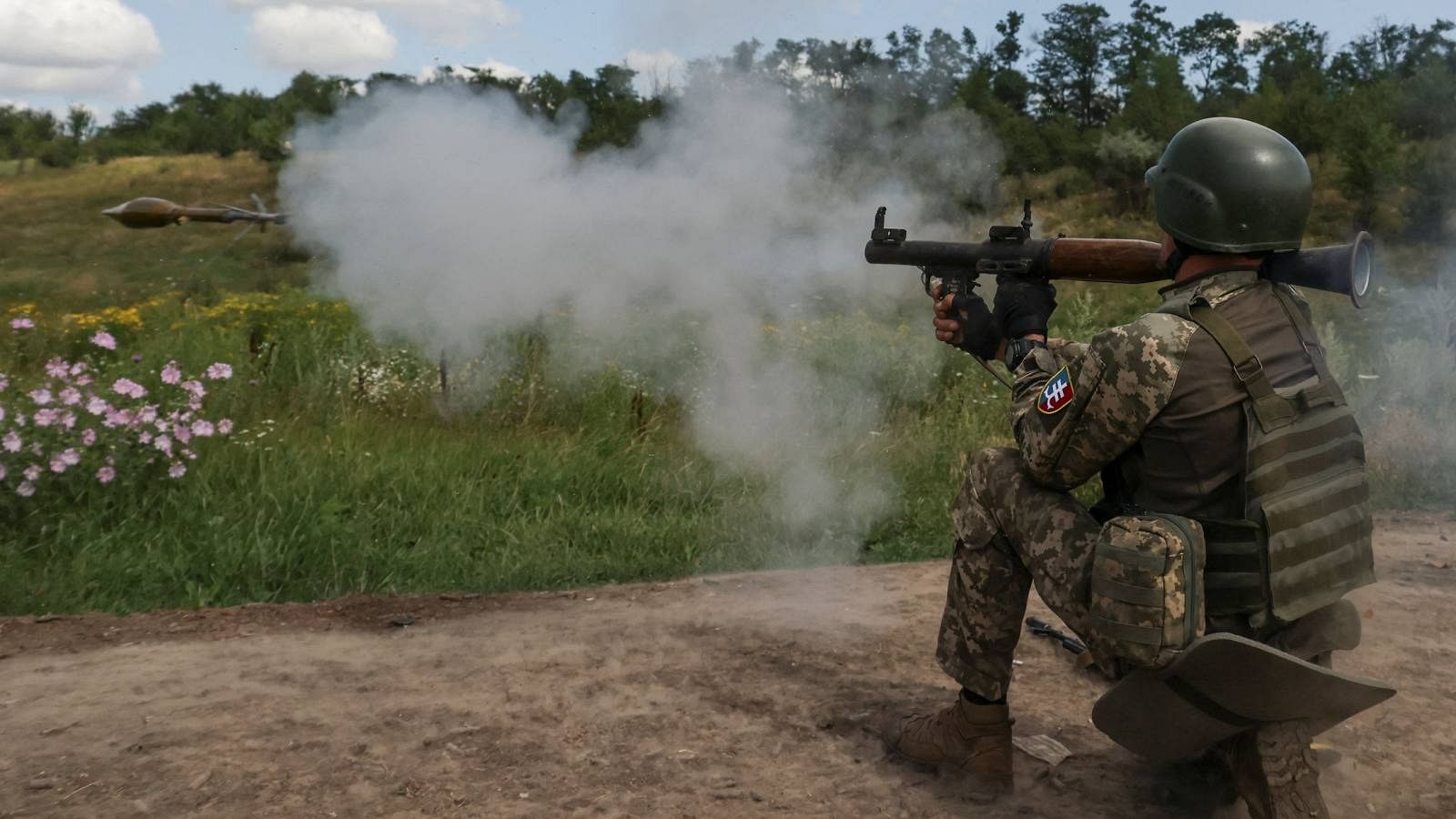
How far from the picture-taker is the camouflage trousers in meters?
3.07

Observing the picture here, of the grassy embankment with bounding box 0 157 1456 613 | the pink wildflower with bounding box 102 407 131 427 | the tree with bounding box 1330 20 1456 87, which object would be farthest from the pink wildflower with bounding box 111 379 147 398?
the tree with bounding box 1330 20 1456 87

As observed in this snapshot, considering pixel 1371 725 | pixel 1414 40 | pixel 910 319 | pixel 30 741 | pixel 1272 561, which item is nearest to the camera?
pixel 1272 561

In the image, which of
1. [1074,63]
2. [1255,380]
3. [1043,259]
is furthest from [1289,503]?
[1074,63]

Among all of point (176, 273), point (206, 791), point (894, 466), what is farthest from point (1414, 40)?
point (206, 791)

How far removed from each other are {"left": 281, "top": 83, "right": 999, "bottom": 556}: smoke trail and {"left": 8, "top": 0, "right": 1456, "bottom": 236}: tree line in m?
0.18

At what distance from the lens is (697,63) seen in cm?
585

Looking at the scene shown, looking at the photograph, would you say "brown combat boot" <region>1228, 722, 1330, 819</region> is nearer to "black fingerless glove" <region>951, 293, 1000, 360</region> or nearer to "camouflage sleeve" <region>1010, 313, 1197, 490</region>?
"camouflage sleeve" <region>1010, 313, 1197, 490</region>

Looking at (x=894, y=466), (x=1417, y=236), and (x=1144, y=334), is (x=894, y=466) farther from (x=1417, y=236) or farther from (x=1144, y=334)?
(x=1417, y=236)

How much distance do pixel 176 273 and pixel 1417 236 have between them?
16.7m

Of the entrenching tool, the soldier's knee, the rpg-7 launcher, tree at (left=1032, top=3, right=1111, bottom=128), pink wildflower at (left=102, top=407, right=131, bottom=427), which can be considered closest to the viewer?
the entrenching tool

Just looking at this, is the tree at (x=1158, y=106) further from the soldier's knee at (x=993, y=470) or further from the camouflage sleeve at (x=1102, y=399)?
the camouflage sleeve at (x=1102, y=399)

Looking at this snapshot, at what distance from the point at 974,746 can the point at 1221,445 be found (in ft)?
3.66

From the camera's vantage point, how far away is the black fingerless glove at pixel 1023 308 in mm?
3486

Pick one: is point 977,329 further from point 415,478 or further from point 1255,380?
point 415,478
